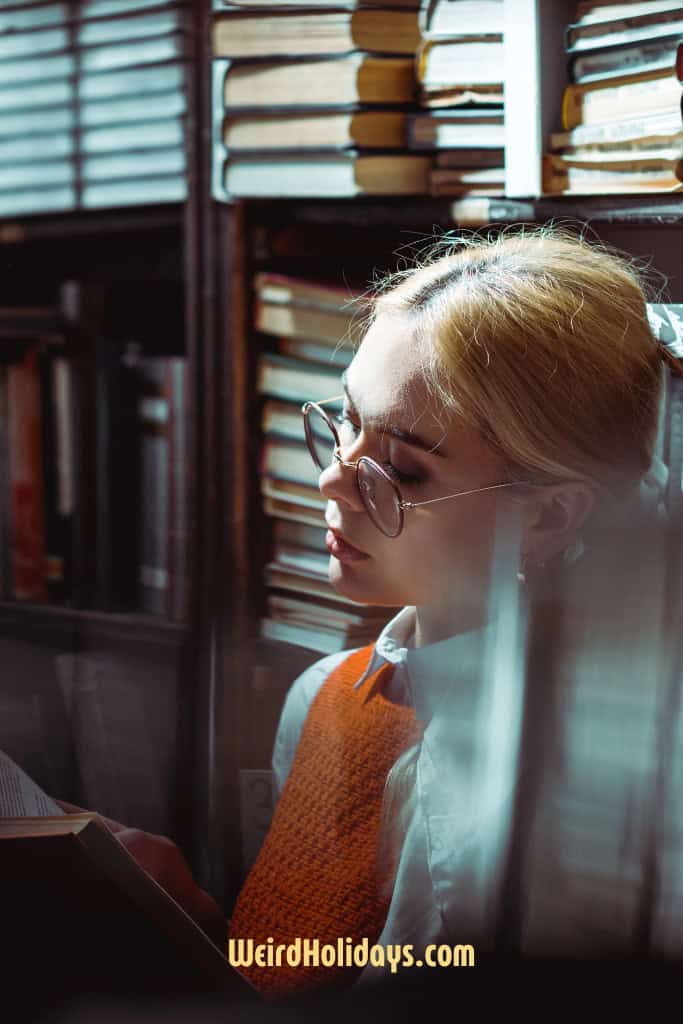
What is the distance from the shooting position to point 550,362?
79 cm

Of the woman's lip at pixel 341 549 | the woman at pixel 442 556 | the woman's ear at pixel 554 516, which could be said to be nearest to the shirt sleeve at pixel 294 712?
the woman at pixel 442 556

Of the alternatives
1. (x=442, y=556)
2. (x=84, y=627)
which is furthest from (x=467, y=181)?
(x=84, y=627)

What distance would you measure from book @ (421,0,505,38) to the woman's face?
0.26 metres

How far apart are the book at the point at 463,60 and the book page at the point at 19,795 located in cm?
74

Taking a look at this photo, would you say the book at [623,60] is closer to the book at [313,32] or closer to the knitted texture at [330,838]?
the book at [313,32]

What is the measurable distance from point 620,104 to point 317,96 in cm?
26

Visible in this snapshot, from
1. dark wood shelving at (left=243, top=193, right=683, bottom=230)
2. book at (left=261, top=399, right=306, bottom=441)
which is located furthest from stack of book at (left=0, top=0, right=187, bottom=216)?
book at (left=261, top=399, right=306, bottom=441)

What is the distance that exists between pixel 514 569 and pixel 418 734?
0.17 m

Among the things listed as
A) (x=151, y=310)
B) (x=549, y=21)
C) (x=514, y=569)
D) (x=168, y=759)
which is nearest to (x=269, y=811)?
(x=168, y=759)

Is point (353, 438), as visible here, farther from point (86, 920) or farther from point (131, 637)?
point (86, 920)

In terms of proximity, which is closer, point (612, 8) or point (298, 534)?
point (612, 8)

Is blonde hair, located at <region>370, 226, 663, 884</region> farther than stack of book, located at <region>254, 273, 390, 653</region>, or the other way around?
stack of book, located at <region>254, 273, 390, 653</region>

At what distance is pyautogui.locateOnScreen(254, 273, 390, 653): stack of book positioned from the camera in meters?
0.94

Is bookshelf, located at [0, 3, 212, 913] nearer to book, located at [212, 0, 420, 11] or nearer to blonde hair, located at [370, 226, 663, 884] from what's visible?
book, located at [212, 0, 420, 11]
